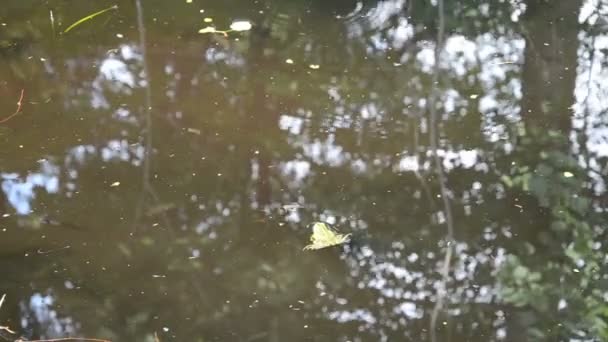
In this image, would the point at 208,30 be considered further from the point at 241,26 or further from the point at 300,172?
the point at 300,172

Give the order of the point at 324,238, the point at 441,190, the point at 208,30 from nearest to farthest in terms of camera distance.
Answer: the point at 324,238 → the point at 441,190 → the point at 208,30

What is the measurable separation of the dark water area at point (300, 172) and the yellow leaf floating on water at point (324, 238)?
1.0 inches

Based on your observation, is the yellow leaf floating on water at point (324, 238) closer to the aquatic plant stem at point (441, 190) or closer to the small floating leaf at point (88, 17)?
the aquatic plant stem at point (441, 190)

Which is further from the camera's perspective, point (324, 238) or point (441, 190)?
point (441, 190)

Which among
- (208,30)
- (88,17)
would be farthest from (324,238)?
(88,17)

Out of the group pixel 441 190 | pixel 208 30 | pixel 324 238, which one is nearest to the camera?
pixel 324 238

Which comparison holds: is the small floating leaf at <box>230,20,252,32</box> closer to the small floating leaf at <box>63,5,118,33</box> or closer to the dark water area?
the dark water area

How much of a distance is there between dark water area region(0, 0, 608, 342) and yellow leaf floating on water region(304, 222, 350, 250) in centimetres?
2

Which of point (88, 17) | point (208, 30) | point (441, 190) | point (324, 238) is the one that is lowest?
point (324, 238)

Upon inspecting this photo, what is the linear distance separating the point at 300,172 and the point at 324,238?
35 centimetres

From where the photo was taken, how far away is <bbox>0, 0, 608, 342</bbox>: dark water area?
1931 millimetres

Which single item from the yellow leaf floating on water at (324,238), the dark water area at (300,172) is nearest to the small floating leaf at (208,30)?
the dark water area at (300,172)

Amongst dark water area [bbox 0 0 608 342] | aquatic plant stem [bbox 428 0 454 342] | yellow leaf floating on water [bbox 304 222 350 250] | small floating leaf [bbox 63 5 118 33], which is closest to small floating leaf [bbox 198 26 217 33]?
dark water area [bbox 0 0 608 342]

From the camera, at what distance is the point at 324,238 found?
6.94 feet
